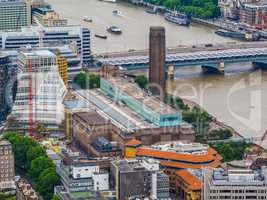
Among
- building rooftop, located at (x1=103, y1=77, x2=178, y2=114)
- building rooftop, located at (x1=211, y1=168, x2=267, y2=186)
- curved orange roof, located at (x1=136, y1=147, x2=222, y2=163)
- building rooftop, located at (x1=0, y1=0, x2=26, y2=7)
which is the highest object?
building rooftop, located at (x1=0, y1=0, x2=26, y2=7)

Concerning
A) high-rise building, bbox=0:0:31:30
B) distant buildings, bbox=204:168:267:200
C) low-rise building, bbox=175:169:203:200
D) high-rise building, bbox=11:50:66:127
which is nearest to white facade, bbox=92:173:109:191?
low-rise building, bbox=175:169:203:200

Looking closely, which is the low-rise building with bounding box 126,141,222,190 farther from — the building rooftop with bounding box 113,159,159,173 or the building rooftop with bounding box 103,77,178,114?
the building rooftop with bounding box 103,77,178,114

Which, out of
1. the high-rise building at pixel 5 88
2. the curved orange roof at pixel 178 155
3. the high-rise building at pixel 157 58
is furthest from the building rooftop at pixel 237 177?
the high-rise building at pixel 157 58

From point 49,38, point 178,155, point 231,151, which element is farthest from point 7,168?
point 49,38

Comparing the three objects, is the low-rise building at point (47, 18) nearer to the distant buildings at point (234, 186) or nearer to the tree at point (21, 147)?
the tree at point (21, 147)

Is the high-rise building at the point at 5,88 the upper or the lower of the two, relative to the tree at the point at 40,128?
upper

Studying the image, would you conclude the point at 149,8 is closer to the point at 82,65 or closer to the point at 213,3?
the point at 213,3

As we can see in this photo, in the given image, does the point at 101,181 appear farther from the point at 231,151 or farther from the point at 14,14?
the point at 14,14

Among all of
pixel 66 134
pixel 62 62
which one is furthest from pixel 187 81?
pixel 66 134
